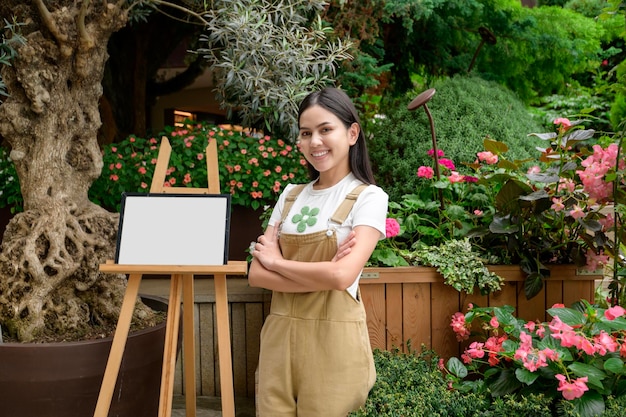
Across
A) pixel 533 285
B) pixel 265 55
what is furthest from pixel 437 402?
pixel 265 55

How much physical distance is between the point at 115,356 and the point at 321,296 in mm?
838

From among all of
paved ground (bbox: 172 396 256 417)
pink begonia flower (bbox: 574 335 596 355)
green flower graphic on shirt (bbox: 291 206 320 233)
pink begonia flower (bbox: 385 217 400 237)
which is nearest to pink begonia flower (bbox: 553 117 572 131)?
pink begonia flower (bbox: 385 217 400 237)

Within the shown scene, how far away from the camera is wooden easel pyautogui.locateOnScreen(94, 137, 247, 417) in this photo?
2025mm

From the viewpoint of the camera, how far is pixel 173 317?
2182 millimetres

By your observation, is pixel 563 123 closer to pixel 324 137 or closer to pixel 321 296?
pixel 324 137

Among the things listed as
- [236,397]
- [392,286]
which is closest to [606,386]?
[392,286]

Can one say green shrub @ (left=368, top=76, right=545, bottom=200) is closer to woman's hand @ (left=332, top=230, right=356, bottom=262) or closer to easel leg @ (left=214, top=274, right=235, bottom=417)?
easel leg @ (left=214, top=274, right=235, bottom=417)

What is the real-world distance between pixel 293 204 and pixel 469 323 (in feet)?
3.40

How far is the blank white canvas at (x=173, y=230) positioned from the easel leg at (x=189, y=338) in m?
0.31

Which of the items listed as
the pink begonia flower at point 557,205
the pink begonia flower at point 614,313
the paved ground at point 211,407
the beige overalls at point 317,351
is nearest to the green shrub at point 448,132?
the pink begonia flower at point 557,205

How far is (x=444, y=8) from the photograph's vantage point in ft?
16.1

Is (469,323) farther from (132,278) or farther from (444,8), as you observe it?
(444,8)

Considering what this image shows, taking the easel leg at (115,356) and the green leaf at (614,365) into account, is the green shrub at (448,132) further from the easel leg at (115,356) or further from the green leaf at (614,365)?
the easel leg at (115,356)

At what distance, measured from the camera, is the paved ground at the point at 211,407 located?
298 cm
